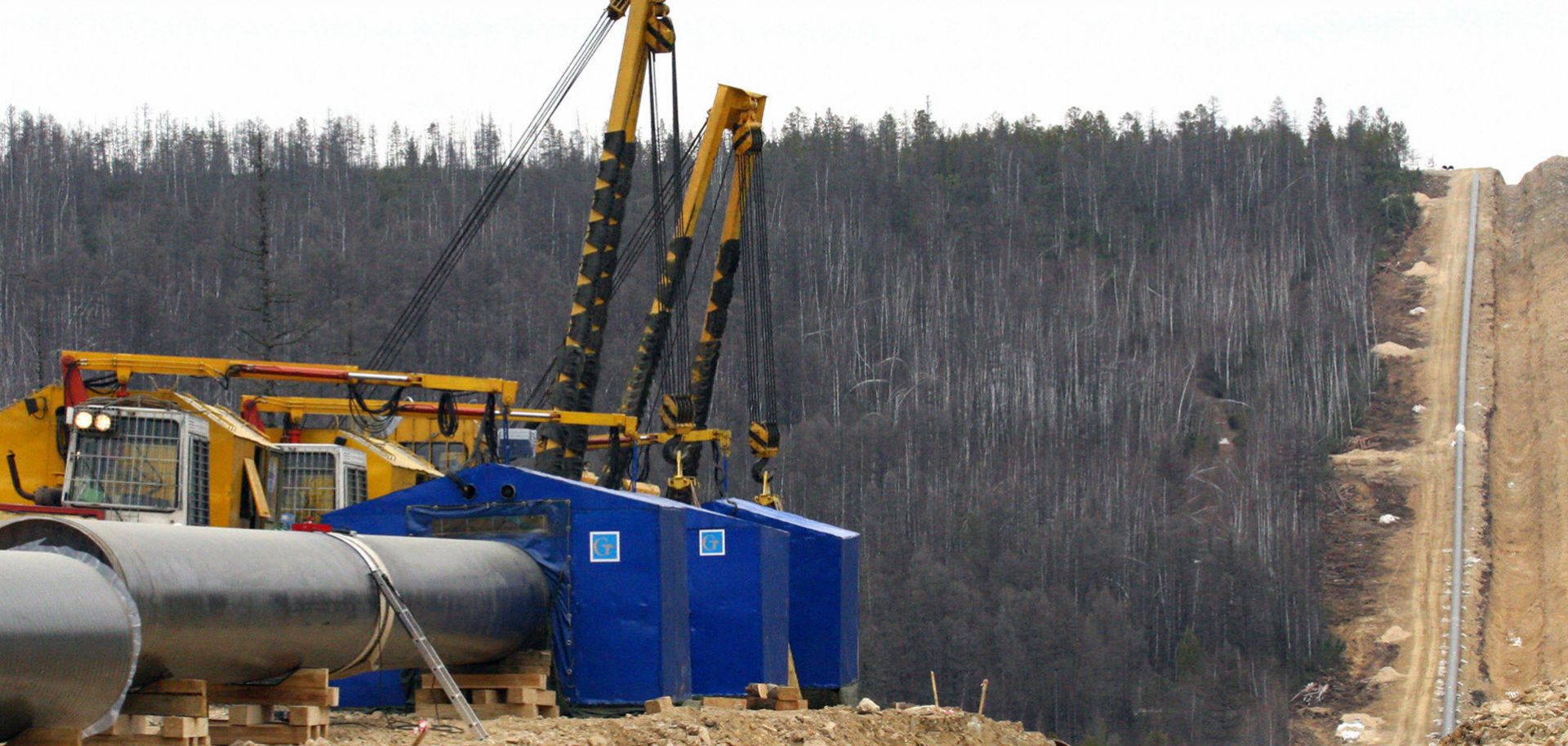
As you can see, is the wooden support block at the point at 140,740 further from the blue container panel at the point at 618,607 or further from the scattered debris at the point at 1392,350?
the scattered debris at the point at 1392,350

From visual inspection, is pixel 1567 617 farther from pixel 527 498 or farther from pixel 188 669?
pixel 188 669

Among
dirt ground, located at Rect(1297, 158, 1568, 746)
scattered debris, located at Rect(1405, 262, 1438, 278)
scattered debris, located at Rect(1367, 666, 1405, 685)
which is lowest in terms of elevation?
scattered debris, located at Rect(1367, 666, 1405, 685)

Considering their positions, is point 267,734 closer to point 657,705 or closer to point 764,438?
point 657,705

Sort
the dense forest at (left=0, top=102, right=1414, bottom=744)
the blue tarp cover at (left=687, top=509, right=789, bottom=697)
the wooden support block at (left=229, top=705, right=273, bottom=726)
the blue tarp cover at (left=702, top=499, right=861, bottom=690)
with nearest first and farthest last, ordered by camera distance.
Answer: the wooden support block at (left=229, top=705, right=273, bottom=726) < the blue tarp cover at (left=687, top=509, right=789, bottom=697) < the blue tarp cover at (left=702, top=499, right=861, bottom=690) < the dense forest at (left=0, top=102, right=1414, bottom=744)

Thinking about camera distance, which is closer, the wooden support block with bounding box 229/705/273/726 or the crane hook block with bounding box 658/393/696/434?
the wooden support block with bounding box 229/705/273/726

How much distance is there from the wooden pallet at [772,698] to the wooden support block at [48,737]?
28.1ft

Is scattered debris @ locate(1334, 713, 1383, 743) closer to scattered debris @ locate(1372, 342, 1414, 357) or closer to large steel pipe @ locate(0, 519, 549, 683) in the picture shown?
scattered debris @ locate(1372, 342, 1414, 357)

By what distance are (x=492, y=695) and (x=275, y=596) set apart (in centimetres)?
400

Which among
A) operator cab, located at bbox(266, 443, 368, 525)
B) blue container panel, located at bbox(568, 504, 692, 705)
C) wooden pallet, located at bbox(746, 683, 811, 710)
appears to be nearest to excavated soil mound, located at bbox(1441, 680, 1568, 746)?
wooden pallet, located at bbox(746, 683, 811, 710)

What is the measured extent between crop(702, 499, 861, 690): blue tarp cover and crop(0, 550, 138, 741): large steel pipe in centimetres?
1346

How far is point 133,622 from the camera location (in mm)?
9594

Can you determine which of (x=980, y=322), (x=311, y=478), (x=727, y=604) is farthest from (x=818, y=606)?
(x=980, y=322)

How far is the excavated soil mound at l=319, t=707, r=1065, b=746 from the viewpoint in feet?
41.4

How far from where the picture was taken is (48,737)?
368 inches
